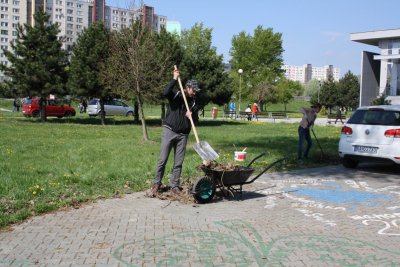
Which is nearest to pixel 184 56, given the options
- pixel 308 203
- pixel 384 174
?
pixel 384 174

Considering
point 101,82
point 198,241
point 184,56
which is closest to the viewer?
point 198,241

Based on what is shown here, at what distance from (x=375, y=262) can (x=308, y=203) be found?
2818mm

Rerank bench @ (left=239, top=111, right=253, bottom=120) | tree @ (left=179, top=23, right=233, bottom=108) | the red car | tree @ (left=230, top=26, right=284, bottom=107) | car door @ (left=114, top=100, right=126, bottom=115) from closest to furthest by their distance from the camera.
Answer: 1. tree @ (left=179, top=23, right=233, bottom=108)
2. the red car
3. car door @ (left=114, top=100, right=126, bottom=115)
4. bench @ (left=239, top=111, right=253, bottom=120)
5. tree @ (left=230, top=26, right=284, bottom=107)

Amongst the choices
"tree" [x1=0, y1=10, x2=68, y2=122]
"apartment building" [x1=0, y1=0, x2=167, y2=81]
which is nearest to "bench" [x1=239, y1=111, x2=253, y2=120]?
"tree" [x1=0, y1=10, x2=68, y2=122]

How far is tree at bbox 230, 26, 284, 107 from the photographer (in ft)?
253

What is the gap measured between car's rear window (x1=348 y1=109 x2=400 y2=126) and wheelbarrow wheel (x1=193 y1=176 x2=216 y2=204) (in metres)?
5.31

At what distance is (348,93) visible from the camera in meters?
73.5

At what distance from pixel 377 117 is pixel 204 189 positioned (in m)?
5.60

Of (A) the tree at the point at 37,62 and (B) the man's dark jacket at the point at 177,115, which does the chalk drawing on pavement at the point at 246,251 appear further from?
(A) the tree at the point at 37,62

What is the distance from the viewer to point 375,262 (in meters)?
4.68

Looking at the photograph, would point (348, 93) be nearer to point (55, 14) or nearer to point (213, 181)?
point (213, 181)

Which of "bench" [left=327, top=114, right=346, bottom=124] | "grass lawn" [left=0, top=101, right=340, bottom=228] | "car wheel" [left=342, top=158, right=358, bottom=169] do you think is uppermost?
"bench" [left=327, top=114, right=346, bottom=124]

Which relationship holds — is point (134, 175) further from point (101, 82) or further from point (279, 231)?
point (101, 82)

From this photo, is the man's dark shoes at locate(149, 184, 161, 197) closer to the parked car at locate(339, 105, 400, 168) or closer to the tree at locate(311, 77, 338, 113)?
the parked car at locate(339, 105, 400, 168)
